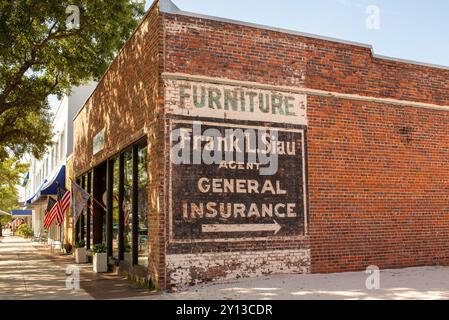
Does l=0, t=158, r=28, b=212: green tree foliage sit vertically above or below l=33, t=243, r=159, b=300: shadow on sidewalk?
above

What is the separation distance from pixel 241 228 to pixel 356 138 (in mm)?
3809

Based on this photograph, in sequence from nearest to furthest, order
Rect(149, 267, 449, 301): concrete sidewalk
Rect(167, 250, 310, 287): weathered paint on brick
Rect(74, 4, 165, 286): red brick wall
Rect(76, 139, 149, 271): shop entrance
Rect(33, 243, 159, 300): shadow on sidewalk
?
Rect(149, 267, 449, 301): concrete sidewalk, Rect(33, 243, 159, 300): shadow on sidewalk, Rect(167, 250, 310, 287): weathered paint on brick, Rect(74, 4, 165, 286): red brick wall, Rect(76, 139, 149, 271): shop entrance

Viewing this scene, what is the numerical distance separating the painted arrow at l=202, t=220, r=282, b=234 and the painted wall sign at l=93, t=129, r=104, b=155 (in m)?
6.79

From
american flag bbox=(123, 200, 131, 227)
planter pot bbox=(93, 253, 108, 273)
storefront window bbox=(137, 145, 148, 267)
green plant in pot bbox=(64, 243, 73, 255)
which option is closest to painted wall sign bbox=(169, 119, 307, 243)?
storefront window bbox=(137, 145, 148, 267)

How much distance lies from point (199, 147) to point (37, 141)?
13493mm

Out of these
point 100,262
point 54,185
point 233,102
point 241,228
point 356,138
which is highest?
point 233,102

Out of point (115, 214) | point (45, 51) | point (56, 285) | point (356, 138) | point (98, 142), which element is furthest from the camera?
point (45, 51)

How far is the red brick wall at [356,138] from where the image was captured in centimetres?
1045

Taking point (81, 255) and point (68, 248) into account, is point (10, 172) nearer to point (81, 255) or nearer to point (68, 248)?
point (68, 248)

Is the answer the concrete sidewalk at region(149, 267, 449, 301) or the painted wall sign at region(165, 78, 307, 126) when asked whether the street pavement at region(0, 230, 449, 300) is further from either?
the painted wall sign at region(165, 78, 307, 126)

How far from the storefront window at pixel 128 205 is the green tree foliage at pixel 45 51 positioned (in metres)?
6.04

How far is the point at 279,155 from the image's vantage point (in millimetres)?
10633

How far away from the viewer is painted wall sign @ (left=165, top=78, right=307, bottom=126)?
9867 millimetres

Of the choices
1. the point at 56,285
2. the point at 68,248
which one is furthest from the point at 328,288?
the point at 68,248
